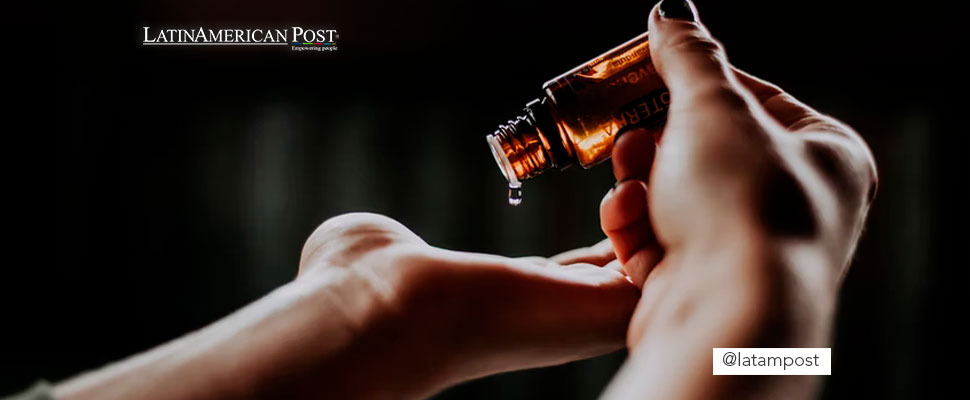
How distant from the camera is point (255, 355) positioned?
0.37 meters

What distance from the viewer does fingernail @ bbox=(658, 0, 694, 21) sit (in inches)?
19.0

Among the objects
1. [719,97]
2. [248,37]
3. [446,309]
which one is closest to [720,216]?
[719,97]

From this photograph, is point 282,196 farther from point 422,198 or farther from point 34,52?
point 34,52

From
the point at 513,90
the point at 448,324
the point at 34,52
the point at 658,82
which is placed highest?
the point at 34,52

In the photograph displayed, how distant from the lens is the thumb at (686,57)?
0.43 metres

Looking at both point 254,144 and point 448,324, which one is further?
point 254,144

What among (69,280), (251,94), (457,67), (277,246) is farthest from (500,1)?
(69,280)

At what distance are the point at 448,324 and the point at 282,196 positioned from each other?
96 cm

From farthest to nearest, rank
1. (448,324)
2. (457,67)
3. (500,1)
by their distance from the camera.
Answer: (457,67) → (500,1) → (448,324)

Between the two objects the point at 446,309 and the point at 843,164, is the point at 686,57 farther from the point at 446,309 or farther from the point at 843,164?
the point at 446,309

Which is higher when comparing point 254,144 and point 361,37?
point 361,37

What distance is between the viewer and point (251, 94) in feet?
4.17

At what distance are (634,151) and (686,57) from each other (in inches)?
3.0

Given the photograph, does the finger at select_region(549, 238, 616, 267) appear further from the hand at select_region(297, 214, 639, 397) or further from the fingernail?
the fingernail
